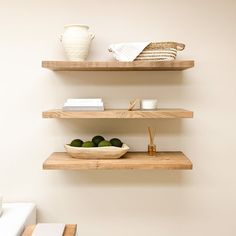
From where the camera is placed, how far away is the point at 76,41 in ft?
6.01

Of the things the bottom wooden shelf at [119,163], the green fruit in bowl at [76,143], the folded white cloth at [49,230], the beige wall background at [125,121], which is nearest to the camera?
the folded white cloth at [49,230]

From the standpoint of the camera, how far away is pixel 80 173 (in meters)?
2.09

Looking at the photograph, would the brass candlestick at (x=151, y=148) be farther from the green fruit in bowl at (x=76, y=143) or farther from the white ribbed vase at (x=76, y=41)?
the white ribbed vase at (x=76, y=41)

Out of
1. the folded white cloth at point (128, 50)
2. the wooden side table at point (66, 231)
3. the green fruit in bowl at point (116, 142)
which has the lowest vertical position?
the wooden side table at point (66, 231)

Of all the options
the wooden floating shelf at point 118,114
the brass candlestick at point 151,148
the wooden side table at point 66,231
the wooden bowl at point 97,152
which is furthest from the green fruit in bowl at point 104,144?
the wooden side table at point 66,231

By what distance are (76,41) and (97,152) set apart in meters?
0.61

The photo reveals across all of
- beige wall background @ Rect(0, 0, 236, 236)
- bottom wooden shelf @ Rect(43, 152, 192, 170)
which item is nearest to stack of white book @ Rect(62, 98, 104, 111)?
beige wall background @ Rect(0, 0, 236, 236)

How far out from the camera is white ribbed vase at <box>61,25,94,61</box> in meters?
1.82

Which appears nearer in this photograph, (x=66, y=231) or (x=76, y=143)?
(x=66, y=231)

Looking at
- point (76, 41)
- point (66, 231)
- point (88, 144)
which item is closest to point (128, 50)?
point (76, 41)

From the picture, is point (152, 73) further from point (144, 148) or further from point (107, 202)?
point (107, 202)

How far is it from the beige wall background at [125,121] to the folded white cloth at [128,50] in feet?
0.68

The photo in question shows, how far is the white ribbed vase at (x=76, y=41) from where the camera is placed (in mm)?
1824

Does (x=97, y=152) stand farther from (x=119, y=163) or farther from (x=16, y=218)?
(x=16, y=218)
